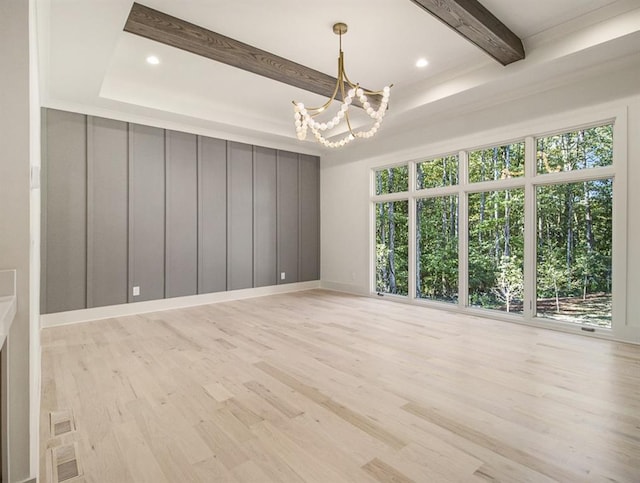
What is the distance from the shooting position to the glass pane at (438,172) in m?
5.19

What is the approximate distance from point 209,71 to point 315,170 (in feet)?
10.9

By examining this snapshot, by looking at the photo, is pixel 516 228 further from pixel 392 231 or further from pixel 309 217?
pixel 309 217

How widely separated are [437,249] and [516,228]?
1179mm

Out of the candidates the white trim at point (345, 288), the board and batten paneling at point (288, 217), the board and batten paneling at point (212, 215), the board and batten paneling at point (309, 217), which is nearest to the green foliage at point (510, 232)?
the white trim at point (345, 288)

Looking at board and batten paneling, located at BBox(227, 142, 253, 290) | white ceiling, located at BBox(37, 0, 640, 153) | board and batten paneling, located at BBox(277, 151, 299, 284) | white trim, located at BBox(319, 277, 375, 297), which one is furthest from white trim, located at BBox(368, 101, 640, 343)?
board and batten paneling, located at BBox(227, 142, 253, 290)

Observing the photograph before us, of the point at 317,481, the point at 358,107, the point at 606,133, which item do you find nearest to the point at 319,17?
the point at 358,107

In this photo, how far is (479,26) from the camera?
10.2 feet

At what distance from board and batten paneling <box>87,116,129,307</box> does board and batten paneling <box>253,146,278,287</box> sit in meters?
2.09

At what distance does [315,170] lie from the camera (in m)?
7.24

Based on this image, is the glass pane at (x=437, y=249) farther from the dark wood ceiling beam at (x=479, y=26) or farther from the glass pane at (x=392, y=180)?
the dark wood ceiling beam at (x=479, y=26)

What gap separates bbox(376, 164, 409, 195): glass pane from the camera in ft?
19.2

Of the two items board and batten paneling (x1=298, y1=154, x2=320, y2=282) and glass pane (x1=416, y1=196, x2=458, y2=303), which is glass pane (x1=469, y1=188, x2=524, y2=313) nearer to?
glass pane (x1=416, y1=196, x2=458, y2=303)

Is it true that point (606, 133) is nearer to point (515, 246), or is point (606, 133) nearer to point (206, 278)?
point (515, 246)

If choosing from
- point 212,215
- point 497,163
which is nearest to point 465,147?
point 497,163
